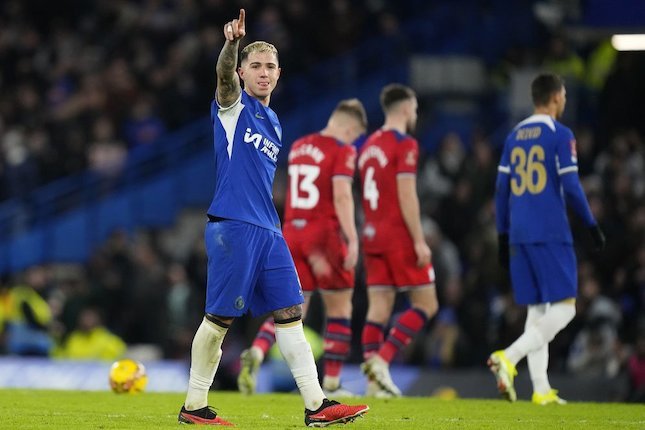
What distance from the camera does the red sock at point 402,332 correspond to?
13.6 metres

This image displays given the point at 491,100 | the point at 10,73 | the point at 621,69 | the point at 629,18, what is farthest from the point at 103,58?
the point at 629,18

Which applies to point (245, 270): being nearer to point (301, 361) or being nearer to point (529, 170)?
point (301, 361)

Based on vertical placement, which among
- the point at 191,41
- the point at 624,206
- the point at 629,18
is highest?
the point at 191,41

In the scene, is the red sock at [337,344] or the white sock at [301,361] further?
the red sock at [337,344]

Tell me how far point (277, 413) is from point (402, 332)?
279 centimetres

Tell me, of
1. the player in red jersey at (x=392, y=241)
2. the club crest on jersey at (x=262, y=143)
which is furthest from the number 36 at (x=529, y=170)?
the club crest on jersey at (x=262, y=143)

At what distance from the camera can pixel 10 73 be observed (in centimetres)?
2659

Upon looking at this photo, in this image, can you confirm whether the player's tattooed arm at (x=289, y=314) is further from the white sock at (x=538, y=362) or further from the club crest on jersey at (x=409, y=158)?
the club crest on jersey at (x=409, y=158)

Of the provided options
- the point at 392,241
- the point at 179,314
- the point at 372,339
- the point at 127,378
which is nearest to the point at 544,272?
the point at 392,241

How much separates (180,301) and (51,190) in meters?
5.29

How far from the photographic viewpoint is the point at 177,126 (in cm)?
2473

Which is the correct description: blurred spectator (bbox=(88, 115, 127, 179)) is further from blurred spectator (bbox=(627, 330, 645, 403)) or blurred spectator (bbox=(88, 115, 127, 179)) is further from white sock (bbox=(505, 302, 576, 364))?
white sock (bbox=(505, 302, 576, 364))

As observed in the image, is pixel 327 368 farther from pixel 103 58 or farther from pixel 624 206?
pixel 103 58

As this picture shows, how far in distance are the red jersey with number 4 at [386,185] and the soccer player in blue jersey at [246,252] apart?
12.7 ft
